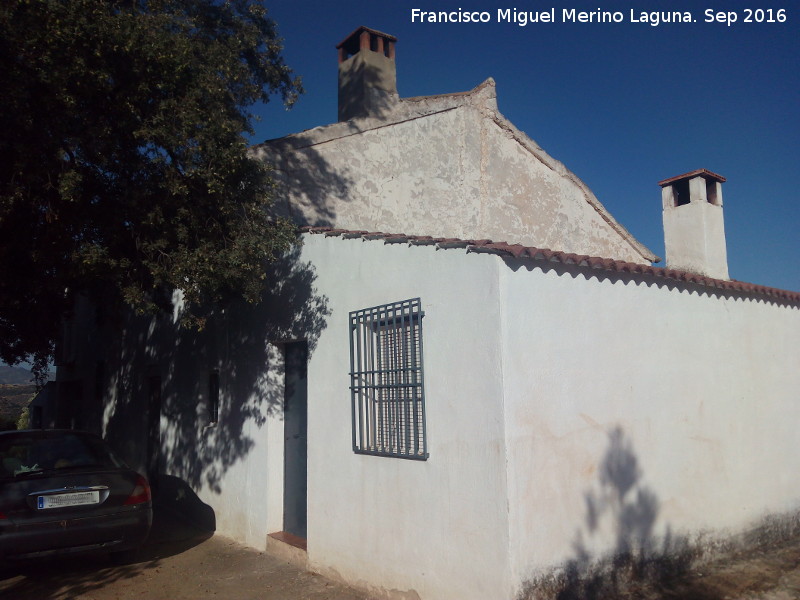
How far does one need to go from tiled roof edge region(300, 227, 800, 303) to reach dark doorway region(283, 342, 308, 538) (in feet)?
5.19

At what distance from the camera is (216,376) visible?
30.3ft

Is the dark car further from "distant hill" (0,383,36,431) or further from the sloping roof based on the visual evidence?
"distant hill" (0,383,36,431)

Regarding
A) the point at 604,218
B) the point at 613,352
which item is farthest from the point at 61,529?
the point at 604,218

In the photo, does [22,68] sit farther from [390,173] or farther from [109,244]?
[390,173]

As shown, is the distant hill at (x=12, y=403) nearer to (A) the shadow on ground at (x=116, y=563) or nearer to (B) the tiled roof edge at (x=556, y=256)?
(A) the shadow on ground at (x=116, y=563)

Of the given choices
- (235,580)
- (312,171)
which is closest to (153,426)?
(312,171)

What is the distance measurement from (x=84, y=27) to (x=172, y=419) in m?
6.00

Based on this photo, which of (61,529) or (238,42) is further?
(238,42)

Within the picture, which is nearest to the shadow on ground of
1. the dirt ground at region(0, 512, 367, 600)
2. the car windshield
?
the dirt ground at region(0, 512, 367, 600)

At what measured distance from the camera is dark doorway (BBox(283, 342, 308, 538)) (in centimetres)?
756

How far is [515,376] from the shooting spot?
497 cm

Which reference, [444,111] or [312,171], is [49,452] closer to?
[312,171]

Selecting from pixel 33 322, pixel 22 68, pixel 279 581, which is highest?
pixel 22 68

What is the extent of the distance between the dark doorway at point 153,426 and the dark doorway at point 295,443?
422cm
